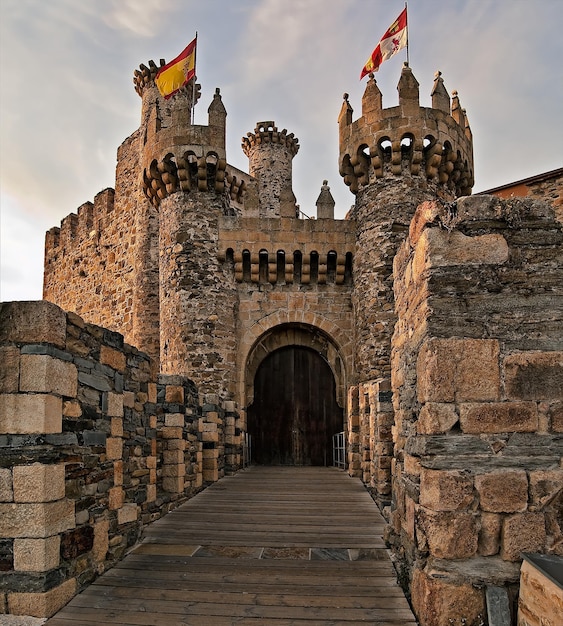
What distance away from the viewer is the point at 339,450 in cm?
1281

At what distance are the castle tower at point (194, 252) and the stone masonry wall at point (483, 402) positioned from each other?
9.15m

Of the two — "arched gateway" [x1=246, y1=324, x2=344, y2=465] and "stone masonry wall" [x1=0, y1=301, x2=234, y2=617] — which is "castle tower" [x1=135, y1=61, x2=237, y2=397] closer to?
"arched gateway" [x1=246, y1=324, x2=344, y2=465]

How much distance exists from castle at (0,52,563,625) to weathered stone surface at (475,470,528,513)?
1 centimetres

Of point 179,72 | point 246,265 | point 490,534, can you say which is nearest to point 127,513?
point 490,534

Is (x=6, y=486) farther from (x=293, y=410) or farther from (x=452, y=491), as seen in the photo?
(x=293, y=410)

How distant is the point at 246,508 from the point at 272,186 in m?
14.8

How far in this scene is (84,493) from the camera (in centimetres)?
425

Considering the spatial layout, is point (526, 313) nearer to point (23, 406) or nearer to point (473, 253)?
point (473, 253)

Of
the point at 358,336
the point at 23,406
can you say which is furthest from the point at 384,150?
the point at 23,406

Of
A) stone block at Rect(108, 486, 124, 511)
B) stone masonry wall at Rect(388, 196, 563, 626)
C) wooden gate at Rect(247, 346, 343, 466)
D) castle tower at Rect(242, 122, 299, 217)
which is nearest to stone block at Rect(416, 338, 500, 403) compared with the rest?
stone masonry wall at Rect(388, 196, 563, 626)

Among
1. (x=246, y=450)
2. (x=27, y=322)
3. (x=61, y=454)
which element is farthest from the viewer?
(x=246, y=450)

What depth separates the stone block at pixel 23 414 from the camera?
3.69 m

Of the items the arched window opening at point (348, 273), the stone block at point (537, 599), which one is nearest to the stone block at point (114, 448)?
the stone block at point (537, 599)

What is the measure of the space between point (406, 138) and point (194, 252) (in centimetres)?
512
